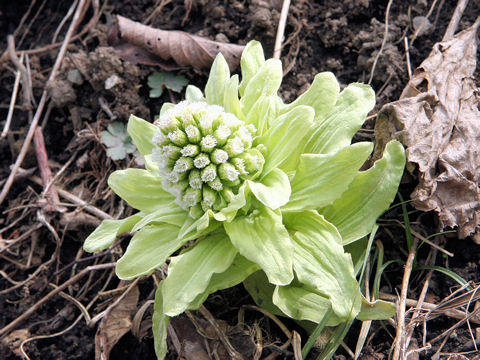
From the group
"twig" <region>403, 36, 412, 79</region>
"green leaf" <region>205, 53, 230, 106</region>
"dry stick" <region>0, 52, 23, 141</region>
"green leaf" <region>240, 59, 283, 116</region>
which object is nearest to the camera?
"green leaf" <region>240, 59, 283, 116</region>

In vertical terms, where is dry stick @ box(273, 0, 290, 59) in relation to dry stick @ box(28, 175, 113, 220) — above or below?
above

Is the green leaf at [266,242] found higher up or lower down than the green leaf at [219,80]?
lower down

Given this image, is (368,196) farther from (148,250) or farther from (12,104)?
(12,104)

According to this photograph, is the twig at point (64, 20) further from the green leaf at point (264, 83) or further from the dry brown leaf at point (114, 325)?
the dry brown leaf at point (114, 325)

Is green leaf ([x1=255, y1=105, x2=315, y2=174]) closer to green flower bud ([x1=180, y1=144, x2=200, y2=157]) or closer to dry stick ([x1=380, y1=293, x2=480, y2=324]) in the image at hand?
green flower bud ([x1=180, y1=144, x2=200, y2=157])

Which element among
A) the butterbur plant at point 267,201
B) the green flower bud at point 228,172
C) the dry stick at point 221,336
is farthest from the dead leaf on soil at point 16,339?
the green flower bud at point 228,172

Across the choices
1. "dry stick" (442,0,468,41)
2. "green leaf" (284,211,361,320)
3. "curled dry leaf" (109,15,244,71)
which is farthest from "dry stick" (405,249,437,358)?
"curled dry leaf" (109,15,244,71)
